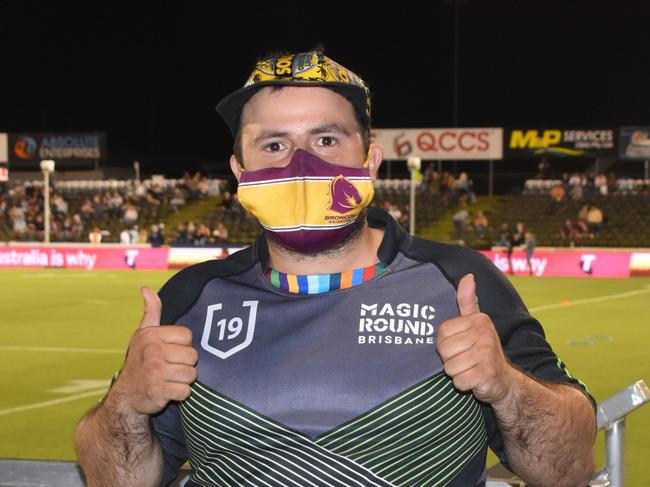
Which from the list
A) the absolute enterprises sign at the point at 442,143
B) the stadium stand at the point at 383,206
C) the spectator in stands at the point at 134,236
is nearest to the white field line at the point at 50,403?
the stadium stand at the point at 383,206

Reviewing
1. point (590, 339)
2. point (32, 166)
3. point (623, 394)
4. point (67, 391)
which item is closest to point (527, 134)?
point (32, 166)

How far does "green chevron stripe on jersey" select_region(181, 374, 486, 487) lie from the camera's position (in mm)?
3037

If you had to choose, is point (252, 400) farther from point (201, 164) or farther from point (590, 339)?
point (201, 164)

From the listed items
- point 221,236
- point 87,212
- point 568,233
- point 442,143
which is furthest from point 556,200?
point 87,212

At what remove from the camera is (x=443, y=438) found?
10.0 feet

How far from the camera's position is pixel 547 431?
2.97 metres

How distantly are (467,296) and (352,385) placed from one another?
431mm

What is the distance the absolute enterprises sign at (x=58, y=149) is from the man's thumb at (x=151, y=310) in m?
61.2

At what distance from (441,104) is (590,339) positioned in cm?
8076

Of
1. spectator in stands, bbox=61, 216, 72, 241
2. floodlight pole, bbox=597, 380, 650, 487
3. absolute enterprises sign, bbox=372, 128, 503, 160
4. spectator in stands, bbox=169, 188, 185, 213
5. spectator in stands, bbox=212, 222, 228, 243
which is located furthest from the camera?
absolute enterprises sign, bbox=372, 128, 503, 160

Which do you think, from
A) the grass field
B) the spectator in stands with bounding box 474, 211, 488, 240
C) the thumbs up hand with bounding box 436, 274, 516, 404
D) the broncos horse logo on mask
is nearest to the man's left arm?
the thumbs up hand with bounding box 436, 274, 516, 404

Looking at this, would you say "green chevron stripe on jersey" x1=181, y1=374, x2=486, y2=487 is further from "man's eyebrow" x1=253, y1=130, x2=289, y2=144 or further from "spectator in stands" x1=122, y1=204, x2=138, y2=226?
"spectator in stands" x1=122, y1=204, x2=138, y2=226

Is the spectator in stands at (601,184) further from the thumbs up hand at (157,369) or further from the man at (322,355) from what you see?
the thumbs up hand at (157,369)

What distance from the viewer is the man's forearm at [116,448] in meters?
3.15
